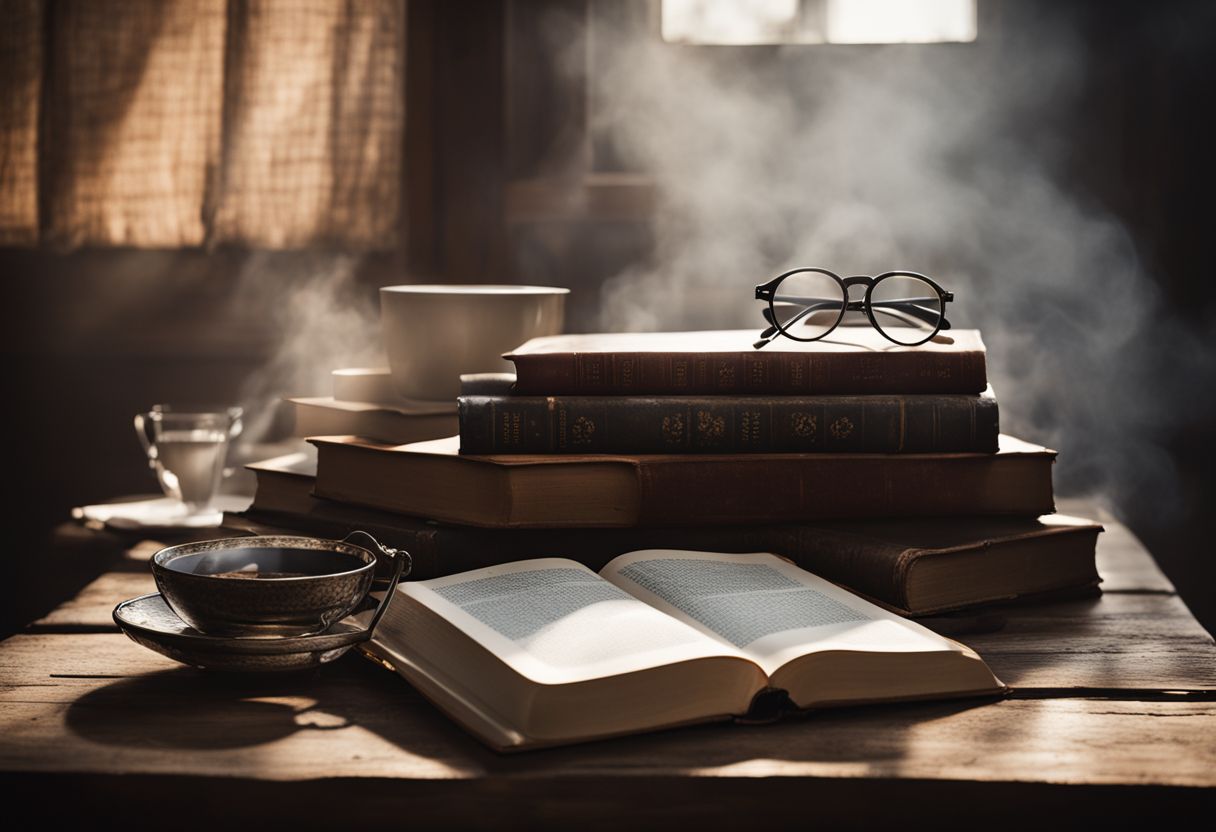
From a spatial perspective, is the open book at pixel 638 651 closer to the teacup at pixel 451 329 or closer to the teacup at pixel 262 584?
the teacup at pixel 262 584

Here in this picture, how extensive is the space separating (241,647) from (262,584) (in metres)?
0.05

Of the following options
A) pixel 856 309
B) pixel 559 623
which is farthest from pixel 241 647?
pixel 856 309

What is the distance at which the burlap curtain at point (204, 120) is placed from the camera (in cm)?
222

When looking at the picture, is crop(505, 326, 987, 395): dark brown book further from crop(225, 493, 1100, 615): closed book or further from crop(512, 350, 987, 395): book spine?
crop(225, 493, 1100, 615): closed book

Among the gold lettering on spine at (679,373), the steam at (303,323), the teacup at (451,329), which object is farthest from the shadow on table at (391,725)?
the steam at (303,323)

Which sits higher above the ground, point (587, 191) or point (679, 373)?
point (587, 191)

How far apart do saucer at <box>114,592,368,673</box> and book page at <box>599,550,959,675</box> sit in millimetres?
237

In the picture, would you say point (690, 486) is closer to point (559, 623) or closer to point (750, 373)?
point (750, 373)

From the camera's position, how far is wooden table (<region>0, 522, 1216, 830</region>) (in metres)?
0.66

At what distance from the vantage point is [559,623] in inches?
30.9

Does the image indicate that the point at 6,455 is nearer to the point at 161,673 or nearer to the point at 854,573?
the point at 161,673

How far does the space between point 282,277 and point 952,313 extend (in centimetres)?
130

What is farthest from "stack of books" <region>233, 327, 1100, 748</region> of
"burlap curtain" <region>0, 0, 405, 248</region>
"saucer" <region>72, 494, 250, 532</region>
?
"burlap curtain" <region>0, 0, 405, 248</region>

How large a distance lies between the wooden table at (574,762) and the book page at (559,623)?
0.05 metres
